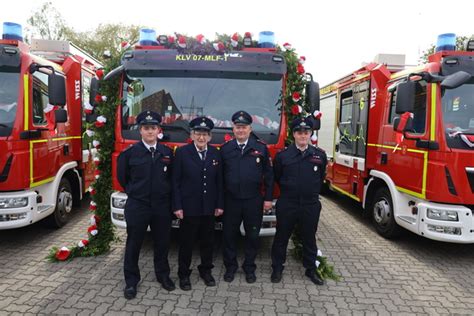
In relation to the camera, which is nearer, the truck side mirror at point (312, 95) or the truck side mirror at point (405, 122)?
the truck side mirror at point (312, 95)

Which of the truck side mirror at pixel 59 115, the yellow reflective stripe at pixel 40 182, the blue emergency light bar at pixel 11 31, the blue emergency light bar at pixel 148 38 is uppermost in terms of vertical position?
the blue emergency light bar at pixel 11 31

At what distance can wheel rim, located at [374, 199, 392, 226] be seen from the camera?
233 inches

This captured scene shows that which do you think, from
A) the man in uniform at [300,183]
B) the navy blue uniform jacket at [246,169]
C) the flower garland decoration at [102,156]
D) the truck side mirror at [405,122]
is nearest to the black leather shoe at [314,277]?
the man in uniform at [300,183]

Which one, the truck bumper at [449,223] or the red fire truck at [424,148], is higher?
the red fire truck at [424,148]

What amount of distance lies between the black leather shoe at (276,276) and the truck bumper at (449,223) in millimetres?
2069

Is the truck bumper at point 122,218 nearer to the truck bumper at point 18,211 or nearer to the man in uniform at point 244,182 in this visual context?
the man in uniform at point 244,182

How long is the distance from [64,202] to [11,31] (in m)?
2.70

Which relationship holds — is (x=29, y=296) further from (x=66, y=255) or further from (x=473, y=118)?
(x=473, y=118)

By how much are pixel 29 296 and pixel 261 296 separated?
7.60 ft

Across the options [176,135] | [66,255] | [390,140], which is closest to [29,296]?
[66,255]

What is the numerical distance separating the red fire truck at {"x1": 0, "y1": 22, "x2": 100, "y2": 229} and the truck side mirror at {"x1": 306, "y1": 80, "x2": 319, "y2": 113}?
320cm

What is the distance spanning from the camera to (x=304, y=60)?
4.80 metres

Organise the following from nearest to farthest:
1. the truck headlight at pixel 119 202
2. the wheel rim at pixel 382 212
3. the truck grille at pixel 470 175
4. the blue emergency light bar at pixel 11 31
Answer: the truck headlight at pixel 119 202
the truck grille at pixel 470 175
the blue emergency light bar at pixel 11 31
the wheel rim at pixel 382 212

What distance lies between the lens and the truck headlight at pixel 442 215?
4672 millimetres
